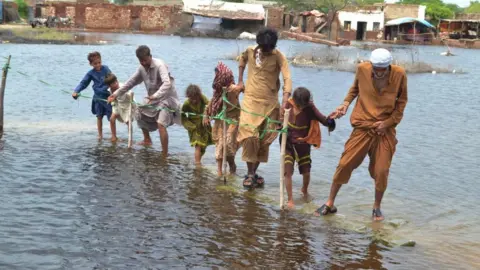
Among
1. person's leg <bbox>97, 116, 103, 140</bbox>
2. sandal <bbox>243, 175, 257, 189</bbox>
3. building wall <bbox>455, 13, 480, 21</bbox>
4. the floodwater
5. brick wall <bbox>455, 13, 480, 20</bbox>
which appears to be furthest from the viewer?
brick wall <bbox>455, 13, 480, 20</bbox>

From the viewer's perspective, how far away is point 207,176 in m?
9.32

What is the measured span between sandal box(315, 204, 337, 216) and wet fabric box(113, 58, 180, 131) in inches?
125

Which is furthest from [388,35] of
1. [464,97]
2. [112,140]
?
[112,140]

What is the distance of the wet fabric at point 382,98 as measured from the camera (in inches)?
265

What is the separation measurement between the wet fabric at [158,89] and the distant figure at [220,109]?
0.98 meters

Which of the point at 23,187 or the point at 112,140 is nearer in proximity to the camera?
the point at 23,187

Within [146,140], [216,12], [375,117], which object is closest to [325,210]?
[375,117]

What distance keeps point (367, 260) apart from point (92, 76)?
20.5ft

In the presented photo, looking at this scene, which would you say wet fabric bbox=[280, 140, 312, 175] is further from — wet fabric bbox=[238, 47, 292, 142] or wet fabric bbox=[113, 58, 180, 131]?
wet fabric bbox=[113, 58, 180, 131]

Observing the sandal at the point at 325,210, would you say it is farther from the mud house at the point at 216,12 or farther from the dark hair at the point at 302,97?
the mud house at the point at 216,12

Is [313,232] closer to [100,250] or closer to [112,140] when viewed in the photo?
[100,250]

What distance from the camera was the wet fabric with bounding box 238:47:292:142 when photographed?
7934 millimetres

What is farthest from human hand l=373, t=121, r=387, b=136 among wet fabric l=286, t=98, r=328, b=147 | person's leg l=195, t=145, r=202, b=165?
person's leg l=195, t=145, r=202, b=165

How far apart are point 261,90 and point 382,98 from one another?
5.58 feet
